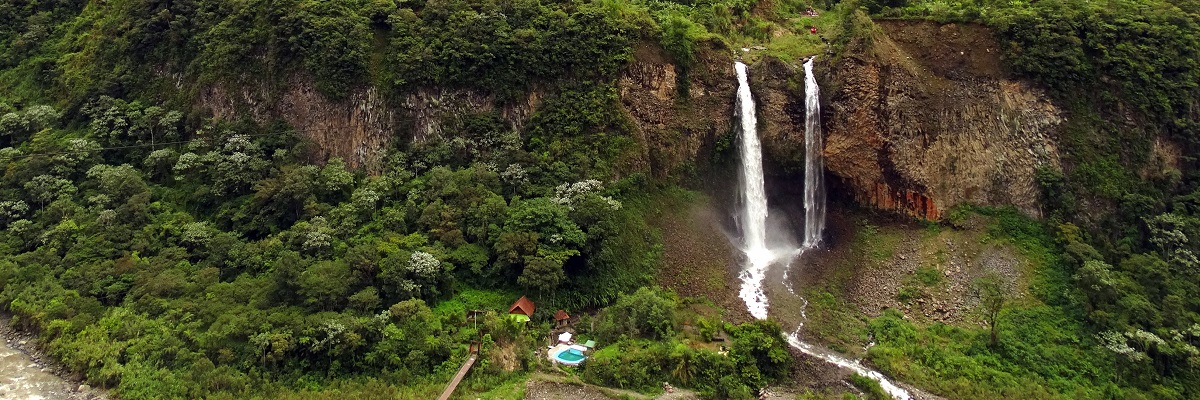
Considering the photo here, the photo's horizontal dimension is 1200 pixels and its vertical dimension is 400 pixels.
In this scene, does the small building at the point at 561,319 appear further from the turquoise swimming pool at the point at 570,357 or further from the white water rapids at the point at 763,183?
the white water rapids at the point at 763,183

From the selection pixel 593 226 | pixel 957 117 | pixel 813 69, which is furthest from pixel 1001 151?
pixel 593 226

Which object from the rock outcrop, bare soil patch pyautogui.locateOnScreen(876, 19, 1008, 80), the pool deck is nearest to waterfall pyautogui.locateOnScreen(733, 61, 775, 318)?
bare soil patch pyautogui.locateOnScreen(876, 19, 1008, 80)

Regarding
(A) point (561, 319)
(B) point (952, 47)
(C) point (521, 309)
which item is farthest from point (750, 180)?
(C) point (521, 309)

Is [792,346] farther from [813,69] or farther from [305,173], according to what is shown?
[305,173]

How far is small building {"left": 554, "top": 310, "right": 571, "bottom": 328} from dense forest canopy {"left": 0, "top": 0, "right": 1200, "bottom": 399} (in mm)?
774

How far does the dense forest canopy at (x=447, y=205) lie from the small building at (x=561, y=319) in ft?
2.54

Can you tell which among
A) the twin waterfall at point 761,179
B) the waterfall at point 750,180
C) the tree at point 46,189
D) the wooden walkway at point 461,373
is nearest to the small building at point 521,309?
the wooden walkway at point 461,373

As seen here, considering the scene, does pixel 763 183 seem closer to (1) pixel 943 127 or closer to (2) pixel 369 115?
(1) pixel 943 127

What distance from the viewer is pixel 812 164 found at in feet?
83.9

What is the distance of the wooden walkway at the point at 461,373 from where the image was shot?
1675 cm

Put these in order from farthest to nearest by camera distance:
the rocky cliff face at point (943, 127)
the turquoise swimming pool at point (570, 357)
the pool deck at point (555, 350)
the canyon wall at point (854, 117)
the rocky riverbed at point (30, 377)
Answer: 1. the canyon wall at point (854, 117)
2. the rocky cliff face at point (943, 127)
3. the pool deck at point (555, 350)
4. the turquoise swimming pool at point (570, 357)
5. the rocky riverbed at point (30, 377)

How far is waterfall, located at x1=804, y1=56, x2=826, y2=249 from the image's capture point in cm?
2516

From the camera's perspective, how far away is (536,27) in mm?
25297

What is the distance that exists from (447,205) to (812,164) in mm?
12962
